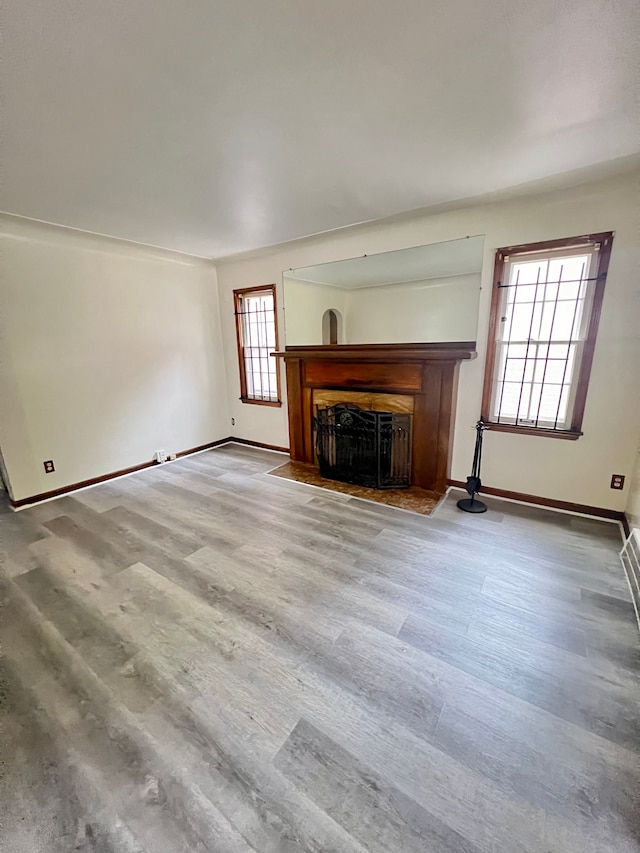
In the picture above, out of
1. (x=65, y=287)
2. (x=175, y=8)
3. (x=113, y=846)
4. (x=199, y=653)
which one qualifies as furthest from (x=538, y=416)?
(x=65, y=287)

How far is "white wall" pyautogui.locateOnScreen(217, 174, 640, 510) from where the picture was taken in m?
2.41

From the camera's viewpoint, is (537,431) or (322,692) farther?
(537,431)

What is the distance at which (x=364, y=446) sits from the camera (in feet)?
11.6

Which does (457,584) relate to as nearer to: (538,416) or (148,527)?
(538,416)

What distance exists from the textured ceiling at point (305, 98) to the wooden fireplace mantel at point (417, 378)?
125 centimetres

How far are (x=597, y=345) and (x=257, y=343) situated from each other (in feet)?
12.1

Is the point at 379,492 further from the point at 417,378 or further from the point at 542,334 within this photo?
the point at 542,334

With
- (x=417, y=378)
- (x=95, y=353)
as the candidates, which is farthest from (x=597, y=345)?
(x=95, y=353)

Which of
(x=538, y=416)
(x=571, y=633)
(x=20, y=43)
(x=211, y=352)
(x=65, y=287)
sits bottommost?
(x=571, y=633)

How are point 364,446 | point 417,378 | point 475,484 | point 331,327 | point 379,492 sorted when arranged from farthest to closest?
1. point 331,327
2. point 364,446
3. point 379,492
4. point 417,378
5. point 475,484

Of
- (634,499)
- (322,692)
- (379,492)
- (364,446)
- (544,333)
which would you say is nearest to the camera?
(322,692)

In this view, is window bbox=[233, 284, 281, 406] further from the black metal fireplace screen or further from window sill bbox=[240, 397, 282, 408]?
the black metal fireplace screen

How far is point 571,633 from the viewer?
1740 mm

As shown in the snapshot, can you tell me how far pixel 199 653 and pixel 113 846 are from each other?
2.19 ft
